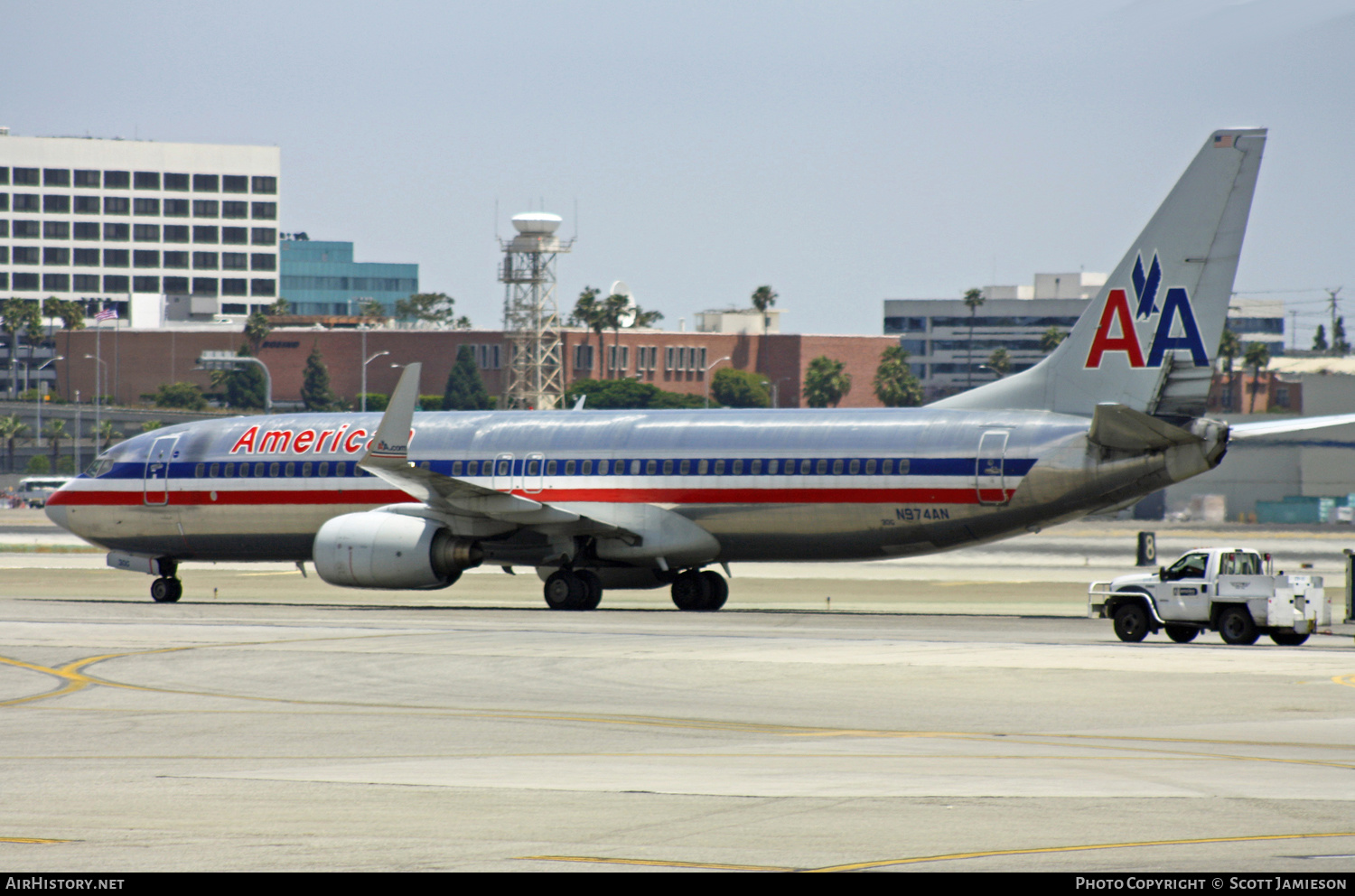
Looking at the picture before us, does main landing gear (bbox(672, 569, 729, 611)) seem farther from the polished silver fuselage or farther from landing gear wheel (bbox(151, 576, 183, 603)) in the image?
landing gear wheel (bbox(151, 576, 183, 603))

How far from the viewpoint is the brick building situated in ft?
576

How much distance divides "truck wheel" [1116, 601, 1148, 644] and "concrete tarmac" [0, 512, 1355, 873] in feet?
0.96

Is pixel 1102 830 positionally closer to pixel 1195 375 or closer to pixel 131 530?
pixel 1195 375

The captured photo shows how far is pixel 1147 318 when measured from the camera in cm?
3231

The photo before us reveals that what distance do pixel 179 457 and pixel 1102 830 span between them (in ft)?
107

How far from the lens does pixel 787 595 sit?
Result: 43.2 meters

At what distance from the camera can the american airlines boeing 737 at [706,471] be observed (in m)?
31.8

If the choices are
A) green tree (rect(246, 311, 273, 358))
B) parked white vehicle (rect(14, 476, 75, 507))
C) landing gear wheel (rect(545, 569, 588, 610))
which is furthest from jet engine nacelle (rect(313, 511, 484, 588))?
green tree (rect(246, 311, 273, 358))

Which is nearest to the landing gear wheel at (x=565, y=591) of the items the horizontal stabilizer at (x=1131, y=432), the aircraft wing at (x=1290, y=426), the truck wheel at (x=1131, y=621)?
the horizontal stabilizer at (x=1131, y=432)

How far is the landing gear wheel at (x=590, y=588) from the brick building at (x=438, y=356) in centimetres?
13655

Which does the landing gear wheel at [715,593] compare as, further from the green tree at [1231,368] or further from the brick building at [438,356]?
the green tree at [1231,368]

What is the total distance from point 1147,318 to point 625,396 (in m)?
129

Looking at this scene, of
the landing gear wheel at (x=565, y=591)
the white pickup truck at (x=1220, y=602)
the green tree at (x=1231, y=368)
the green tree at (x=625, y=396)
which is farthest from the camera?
the green tree at (x=1231, y=368)

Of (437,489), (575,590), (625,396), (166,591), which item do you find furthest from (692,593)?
(625,396)
